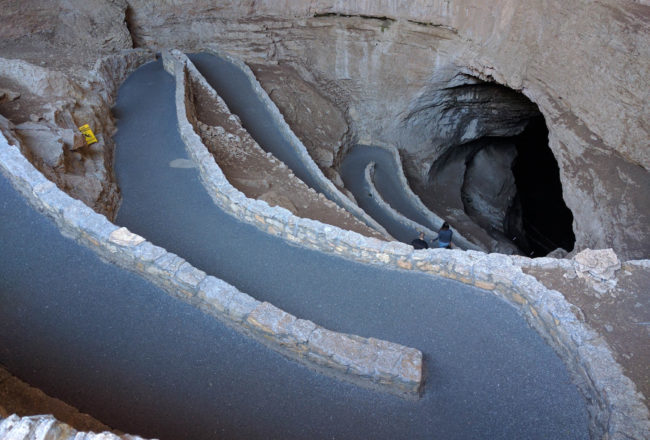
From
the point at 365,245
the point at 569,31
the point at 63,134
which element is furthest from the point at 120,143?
the point at 569,31

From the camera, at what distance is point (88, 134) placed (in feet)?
32.1

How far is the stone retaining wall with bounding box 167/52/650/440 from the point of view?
4512 mm

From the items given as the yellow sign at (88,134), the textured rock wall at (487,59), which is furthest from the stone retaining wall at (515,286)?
the textured rock wall at (487,59)

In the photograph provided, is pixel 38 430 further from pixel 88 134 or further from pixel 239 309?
pixel 88 134

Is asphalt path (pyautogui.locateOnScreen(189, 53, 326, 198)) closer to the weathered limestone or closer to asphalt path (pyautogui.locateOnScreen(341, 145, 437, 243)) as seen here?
asphalt path (pyautogui.locateOnScreen(341, 145, 437, 243))

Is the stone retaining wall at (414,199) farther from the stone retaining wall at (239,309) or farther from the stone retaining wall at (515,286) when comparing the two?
the stone retaining wall at (239,309)

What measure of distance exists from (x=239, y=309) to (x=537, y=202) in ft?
62.4

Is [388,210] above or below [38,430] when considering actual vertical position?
below

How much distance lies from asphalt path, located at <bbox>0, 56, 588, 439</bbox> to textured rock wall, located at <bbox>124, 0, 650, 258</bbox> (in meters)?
6.05

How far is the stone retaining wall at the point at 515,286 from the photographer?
14.8 feet

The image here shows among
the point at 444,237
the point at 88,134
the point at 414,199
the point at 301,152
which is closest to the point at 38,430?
the point at 444,237

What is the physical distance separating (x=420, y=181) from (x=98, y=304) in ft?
48.7

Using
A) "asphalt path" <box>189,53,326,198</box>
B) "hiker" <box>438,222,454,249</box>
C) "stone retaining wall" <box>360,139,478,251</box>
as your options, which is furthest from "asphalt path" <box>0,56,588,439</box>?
"stone retaining wall" <box>360,139,478,251</box>

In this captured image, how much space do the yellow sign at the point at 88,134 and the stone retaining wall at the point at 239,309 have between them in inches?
118
